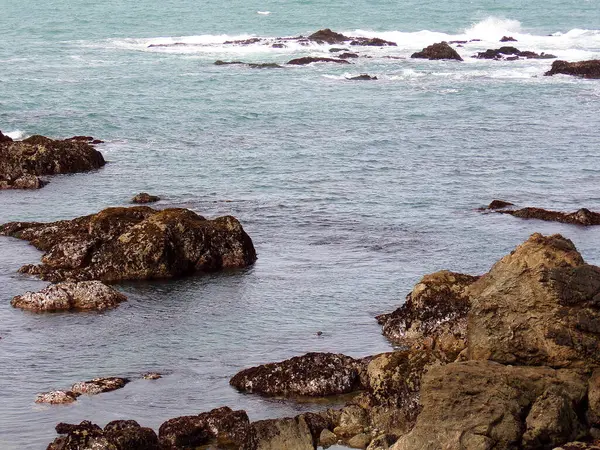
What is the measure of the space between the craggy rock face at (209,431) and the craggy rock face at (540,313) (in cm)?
533

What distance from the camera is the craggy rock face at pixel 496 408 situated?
20.0 metres

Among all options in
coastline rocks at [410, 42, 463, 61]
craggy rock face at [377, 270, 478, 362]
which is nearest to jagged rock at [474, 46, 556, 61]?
coastline rocks at [410, 42, 463, 61]

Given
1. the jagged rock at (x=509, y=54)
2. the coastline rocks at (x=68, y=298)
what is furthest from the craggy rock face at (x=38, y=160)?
the jagged rock at (x=509, y=54)

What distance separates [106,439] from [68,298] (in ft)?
40.1

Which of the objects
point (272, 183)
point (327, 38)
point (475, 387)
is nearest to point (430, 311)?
point (475, 387)

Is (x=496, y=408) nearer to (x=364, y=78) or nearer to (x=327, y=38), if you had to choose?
(x=364, y=78)

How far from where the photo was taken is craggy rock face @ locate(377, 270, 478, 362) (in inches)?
1224

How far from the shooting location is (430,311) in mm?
31672

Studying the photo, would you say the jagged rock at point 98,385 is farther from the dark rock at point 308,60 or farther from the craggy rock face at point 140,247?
the dark rock at point 308,60

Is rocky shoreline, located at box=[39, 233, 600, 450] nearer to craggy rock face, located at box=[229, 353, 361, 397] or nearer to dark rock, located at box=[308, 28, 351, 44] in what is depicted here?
craggy rock face, located at box=[229, 353, 361, 397]

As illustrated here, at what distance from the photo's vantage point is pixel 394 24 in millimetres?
143875

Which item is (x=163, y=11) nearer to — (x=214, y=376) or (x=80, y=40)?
(x=80, y=40)

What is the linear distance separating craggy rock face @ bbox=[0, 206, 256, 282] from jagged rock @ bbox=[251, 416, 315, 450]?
15507 mm

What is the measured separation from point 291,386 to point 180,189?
26.4 meters
